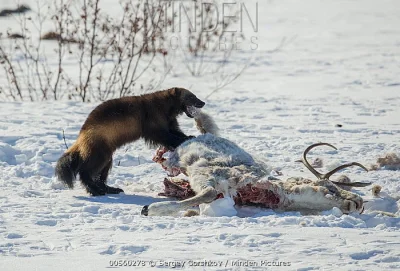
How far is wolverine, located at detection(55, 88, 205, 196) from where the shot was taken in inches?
242

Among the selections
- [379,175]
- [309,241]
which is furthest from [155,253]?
[379,175]

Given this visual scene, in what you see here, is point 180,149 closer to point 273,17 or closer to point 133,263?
point 133,263

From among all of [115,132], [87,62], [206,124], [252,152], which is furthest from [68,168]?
[87,62]

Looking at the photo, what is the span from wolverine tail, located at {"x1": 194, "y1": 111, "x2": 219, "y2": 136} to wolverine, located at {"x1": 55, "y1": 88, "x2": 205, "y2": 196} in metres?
0.20

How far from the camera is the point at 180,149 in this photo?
598 centimetres

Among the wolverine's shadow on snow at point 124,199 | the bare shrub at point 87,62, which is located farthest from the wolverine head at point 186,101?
the bare shrub at point 87,62

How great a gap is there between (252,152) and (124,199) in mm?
1737

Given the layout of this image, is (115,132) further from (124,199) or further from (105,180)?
(124,199)

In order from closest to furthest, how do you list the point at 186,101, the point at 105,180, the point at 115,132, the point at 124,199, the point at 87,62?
1. the point at 124,199
2. the point at 115,132
3. the point at 105,180
4. the point at 186,101
5. the point at 87,62

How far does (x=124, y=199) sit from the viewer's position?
19.9 ft

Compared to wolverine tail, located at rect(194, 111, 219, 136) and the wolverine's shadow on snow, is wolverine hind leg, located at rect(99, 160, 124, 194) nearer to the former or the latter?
the wolverine's shadow on snow

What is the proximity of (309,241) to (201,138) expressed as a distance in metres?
1.78

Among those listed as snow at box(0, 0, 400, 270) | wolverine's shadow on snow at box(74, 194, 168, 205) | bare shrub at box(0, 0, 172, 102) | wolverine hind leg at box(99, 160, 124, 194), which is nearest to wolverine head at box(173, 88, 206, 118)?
snow at box(0, 0, 400, 270)

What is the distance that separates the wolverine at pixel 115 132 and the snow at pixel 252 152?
21 cm
